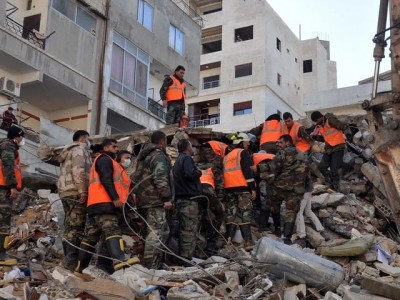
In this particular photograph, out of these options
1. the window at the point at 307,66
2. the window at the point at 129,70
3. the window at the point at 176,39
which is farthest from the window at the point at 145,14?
the window at the point at 307,66

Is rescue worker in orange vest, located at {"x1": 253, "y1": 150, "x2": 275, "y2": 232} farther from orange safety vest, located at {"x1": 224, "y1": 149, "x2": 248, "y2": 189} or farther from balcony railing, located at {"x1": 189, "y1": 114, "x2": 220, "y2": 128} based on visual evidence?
balcony railing, located at {"x1": 189, "y1": 114, "x2": 220, "y2": 128}

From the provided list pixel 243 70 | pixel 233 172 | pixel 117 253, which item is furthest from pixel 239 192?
pixel 243 70

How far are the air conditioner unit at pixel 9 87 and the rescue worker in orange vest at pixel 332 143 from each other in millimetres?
11311

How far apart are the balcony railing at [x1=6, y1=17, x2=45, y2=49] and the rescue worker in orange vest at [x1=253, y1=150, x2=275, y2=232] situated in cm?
1221

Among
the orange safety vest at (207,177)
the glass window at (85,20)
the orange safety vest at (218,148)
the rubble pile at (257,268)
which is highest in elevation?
the glass window at (85,20)

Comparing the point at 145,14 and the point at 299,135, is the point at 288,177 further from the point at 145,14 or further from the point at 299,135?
the point at 145,14

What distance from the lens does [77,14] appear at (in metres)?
22.2

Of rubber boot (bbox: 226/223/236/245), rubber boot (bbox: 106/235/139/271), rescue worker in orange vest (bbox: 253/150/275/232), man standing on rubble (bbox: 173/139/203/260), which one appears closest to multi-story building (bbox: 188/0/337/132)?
rescue worker in orange vest (bbox: 253/150/275/232)

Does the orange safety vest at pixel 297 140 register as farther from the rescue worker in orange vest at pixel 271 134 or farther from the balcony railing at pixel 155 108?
the balcony railing at pixel 155 108

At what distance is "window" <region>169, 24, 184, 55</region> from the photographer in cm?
2734

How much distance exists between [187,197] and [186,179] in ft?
0.85

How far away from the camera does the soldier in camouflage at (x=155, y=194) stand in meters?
7.84

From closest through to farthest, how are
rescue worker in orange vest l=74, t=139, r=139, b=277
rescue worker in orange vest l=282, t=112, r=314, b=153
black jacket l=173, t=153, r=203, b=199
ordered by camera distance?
rescue worker in orange vest l=74, t=139, r=139, b=277, black jacket l=173, t=153, r=203, b=199, rescue worker in orange vest l=282, t=112, r=314, b=153

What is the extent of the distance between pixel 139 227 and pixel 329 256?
292cm
